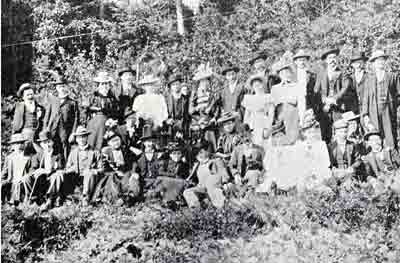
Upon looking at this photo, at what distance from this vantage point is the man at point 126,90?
770 cm

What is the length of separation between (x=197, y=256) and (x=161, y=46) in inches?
190

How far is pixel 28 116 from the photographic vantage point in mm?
7387

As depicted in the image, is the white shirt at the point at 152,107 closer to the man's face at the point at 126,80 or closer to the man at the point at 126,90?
the man at the point at 126,90

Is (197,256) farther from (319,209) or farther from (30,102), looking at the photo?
(30,102)

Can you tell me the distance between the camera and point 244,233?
570 cm

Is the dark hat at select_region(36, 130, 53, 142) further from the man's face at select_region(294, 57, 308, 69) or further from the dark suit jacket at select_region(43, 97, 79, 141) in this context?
the man's face at select_region(294, 57, 308, 69)

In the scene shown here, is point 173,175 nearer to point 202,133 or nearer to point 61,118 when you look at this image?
point 202,133

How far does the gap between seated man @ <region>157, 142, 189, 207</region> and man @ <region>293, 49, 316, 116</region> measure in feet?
5.41

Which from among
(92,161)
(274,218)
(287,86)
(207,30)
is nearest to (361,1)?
(287,86)

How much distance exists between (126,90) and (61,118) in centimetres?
106

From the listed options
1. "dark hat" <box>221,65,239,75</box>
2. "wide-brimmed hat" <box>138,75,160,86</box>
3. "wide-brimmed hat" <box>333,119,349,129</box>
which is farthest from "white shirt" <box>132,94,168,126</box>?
"wide-brimmed hat" <box>333,119,349,129</box>

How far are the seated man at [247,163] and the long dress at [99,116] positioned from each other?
1.74 meters

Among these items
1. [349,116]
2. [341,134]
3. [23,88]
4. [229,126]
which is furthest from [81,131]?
[349,116]

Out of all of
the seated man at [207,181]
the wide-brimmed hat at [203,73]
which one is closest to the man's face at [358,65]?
the wide-brimmed hat at [203,73]
